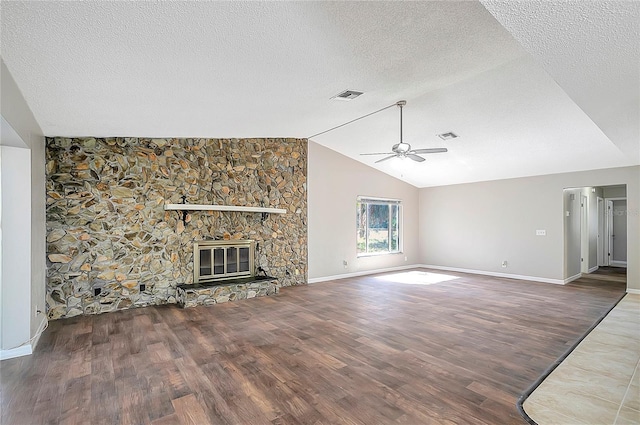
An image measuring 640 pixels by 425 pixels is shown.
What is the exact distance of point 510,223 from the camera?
7.72 meters

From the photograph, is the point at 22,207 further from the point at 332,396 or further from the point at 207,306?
the point at 332,396

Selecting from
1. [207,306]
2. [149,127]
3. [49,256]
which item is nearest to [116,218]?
[49,256]

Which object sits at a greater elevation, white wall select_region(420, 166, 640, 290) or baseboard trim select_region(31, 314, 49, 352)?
white wall select_region(420, 166, 640, 290)

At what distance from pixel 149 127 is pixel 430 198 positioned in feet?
24.3

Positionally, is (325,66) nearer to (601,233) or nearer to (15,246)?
(15,246)

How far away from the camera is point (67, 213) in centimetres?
466

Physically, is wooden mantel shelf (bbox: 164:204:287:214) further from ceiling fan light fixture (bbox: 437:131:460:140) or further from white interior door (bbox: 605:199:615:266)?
white interior door (bbox: 605:199:615:266)

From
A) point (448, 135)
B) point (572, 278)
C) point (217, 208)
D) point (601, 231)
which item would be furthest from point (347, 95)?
point (601, 231)

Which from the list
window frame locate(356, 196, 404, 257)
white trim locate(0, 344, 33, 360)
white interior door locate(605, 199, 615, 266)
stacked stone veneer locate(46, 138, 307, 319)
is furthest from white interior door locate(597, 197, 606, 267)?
white trim locate(0, 344, 33, 360)

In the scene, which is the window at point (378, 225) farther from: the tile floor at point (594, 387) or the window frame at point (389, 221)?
the tile floor at point (594, 387)

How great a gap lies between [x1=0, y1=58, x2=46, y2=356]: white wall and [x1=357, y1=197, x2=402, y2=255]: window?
5.99 metres

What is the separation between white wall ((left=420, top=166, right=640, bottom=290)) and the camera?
6294 mm

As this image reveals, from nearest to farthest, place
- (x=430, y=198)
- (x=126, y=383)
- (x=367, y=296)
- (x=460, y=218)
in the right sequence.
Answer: (x=126, y=383) → (x=367, y=296) → (x=460, y=218) → (x=430, y=198)

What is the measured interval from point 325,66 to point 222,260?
3994 millimetres
